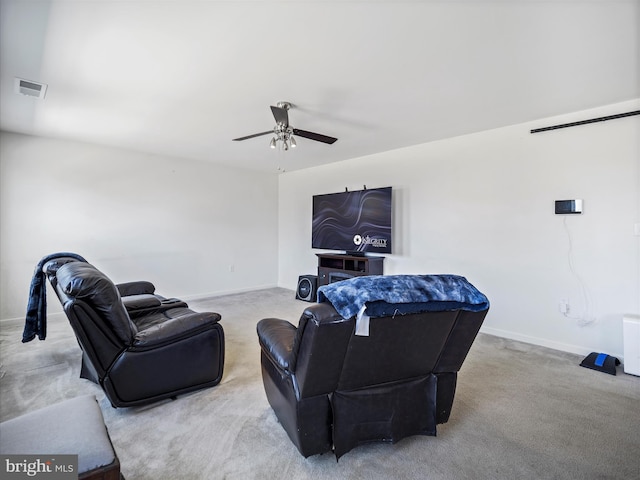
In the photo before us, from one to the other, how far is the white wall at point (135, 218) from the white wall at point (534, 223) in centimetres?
285

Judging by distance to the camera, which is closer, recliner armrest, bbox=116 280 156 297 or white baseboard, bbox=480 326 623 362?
white baseboard, bbox=480 326 623 362

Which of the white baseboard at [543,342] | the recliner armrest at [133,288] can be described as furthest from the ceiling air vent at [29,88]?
the white baseboard at [543,342]

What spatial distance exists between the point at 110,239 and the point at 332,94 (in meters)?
3.78

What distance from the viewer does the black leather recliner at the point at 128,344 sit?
180cm

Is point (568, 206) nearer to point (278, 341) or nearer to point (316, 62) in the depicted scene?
point (316, 62)

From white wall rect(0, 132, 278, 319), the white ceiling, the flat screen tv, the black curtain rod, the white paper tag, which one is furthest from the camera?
the flat screen tv

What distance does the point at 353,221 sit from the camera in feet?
15.6

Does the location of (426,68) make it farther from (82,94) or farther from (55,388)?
(55,388)

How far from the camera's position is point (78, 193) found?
13.8 ft

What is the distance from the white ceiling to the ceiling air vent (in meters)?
0.07

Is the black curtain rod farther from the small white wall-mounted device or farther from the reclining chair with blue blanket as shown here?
the reclining chair with blue blanket

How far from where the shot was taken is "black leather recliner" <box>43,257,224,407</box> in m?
1.80

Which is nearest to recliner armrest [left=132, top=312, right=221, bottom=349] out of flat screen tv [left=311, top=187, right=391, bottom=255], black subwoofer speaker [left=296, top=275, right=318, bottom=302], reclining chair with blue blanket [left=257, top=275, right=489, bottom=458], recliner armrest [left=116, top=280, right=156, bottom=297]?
reclining chair with blue blanket [left=257, top=275, right=489, bottom=458]

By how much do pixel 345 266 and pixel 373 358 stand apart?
338cm
